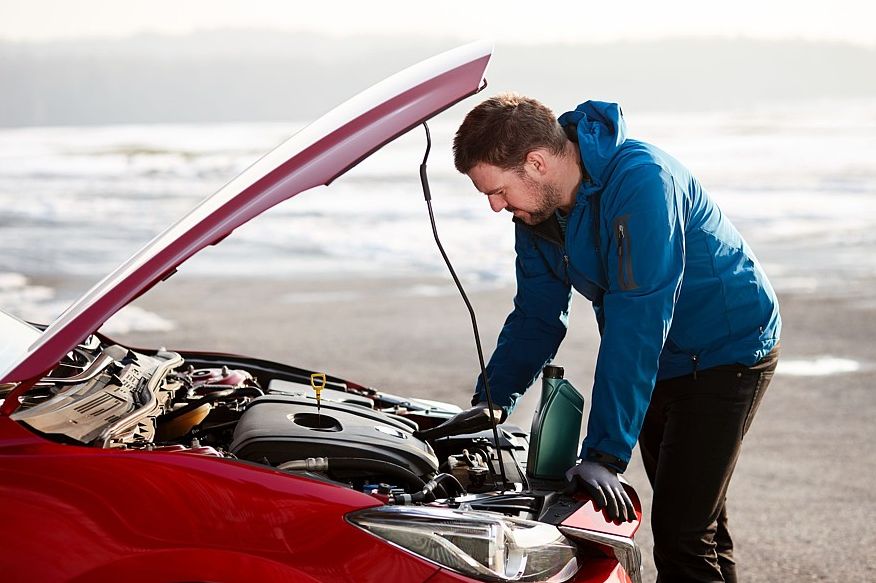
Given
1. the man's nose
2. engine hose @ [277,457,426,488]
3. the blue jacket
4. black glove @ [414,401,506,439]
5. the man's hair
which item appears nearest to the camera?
engine hose @ [277,457,426,488]

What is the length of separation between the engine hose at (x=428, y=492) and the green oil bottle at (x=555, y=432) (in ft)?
0.79

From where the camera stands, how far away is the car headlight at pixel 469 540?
2189 mm

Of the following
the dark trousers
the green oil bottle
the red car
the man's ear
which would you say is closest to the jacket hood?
the man's ear

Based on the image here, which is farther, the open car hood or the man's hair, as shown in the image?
the man's hair

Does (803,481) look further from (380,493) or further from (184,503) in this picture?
(184,503)

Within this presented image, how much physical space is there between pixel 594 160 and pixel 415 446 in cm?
93

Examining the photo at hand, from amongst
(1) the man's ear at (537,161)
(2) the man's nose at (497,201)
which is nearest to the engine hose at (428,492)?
(2) the man's nose at (497,201)

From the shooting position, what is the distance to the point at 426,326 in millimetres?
8742

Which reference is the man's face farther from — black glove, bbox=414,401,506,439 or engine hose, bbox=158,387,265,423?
engine hose, bbox=158,387,265,423

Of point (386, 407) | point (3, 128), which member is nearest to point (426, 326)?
point (386, 407)

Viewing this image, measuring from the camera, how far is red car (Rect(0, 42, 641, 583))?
2.11 metres

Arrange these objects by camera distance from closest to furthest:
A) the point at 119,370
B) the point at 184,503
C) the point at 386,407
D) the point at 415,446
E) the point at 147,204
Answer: the point at 184,503, the point at 415,446, the point at 119,370, the point at 386,407, the point at 147,204

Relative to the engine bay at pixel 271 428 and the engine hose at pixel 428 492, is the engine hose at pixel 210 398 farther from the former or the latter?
the engine hose at pixel 428 492

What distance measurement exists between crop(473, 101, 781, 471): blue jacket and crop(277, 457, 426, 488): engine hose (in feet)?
1.50
